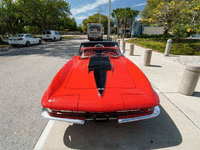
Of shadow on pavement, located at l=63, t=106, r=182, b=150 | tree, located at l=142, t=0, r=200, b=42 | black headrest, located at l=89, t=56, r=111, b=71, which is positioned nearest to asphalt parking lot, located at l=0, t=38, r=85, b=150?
shadow on pavement, located at l=63, t=106, r=182, b=150

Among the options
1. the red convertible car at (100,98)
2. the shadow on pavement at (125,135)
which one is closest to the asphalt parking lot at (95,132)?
the shadow on pavement at (125,135)

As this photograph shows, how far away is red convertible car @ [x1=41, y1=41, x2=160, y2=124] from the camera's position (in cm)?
166

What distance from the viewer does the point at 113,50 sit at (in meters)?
3.61

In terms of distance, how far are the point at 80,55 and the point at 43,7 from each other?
26615 millimetres

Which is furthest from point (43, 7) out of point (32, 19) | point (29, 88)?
point (29, 88)

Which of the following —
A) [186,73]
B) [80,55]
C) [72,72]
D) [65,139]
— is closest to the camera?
[65,139]

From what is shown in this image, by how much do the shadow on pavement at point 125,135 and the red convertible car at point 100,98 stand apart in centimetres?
50

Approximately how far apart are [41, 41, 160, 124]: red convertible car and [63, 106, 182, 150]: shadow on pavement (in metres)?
0.50

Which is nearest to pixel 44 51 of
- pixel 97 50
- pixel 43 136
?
pixel 97 50

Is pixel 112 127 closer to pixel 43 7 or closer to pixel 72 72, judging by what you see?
pixel 72 72

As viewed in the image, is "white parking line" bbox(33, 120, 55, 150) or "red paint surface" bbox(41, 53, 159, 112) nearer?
"red paint surface" bbox(41, 53, 159, 112)

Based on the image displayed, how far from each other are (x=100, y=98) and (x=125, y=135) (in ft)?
2.97

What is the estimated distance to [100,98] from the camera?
1.73 m

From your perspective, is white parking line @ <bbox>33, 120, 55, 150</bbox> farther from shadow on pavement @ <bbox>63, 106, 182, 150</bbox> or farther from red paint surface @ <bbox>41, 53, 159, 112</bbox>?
red paint surface @ <bbox>41, 53, 159, 112</bbox>
